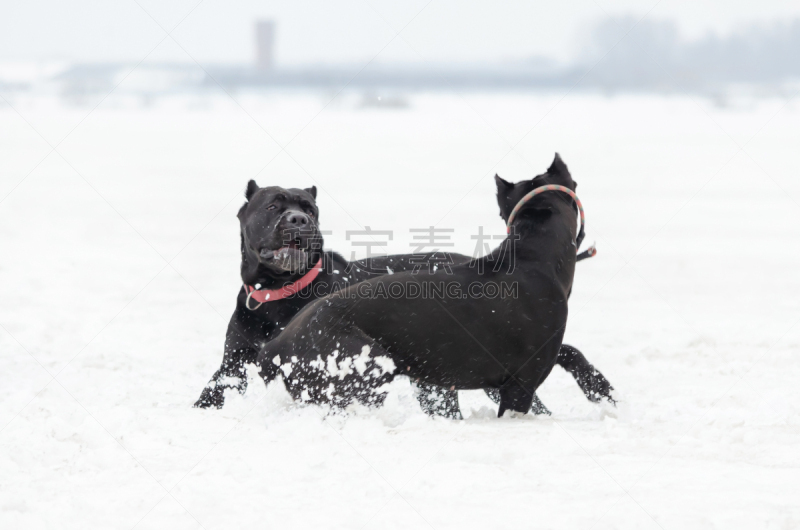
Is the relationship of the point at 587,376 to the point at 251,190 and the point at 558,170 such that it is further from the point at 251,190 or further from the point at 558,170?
the point at 251,190

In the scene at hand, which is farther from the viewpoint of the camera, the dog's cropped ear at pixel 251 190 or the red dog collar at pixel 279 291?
the dog's cropped ear at pixel 251 190

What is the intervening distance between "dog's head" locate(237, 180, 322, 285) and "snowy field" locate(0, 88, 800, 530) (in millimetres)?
830

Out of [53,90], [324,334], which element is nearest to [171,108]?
[53,90]

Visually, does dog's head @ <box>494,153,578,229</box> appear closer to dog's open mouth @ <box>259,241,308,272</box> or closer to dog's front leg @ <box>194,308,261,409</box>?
dog's open mouth @ <box>259,241,308,272</box>

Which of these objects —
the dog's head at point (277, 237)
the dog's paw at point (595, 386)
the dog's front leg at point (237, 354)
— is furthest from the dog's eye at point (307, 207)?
the dog's paw at point (595, 386)

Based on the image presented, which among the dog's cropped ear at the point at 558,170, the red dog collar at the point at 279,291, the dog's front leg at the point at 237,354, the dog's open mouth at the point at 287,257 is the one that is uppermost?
the dog's cropped ear at the point at 558,170

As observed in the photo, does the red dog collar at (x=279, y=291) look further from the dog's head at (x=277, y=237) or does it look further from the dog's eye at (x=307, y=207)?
the dog's eye at (x=307, y=207)

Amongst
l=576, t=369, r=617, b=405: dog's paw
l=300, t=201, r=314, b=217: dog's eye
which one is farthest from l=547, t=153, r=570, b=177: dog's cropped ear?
l=300, t=201, r=314, b=217: dog's eye

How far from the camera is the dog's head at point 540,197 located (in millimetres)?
4113

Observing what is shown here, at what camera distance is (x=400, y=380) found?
12.8 feet

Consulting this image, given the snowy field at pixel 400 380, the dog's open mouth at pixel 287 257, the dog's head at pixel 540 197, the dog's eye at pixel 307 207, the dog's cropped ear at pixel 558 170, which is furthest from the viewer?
the dog's eye at pixel 307 207

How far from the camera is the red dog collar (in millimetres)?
4809

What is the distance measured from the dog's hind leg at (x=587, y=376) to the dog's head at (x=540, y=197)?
0.81m

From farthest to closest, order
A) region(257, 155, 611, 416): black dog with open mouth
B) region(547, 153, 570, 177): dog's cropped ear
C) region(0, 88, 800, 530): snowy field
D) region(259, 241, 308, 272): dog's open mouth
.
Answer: region(259, 241, 308, 272): dog's open mouth, region(547, 153, 570, 177): dog's cropped ear, region(257, 155, 611, 416): black dog with open mouth, region(0, 88, 800, 530): snowy field
